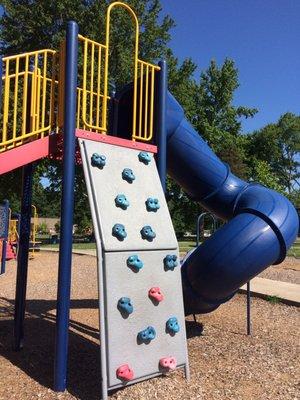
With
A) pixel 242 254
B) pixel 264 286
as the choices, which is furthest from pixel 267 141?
pixel 242 254

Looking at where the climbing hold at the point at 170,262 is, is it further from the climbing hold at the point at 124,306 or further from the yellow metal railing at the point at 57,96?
the yellow metal railing at the point at 57,96

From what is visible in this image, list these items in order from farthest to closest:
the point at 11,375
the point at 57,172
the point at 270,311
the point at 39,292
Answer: the point at 57,172, the point at 39,292, the point at 270,311, the point at 11,375

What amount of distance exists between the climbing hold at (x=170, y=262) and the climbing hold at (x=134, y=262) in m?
0.35

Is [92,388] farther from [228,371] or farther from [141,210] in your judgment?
[141,210]

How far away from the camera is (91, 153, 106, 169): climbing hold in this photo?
167 inches

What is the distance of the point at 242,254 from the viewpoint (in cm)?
492

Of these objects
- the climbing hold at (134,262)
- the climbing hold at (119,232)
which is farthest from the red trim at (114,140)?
the climbing hold at (134,262)

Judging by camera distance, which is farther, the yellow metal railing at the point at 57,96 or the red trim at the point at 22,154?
the yellow metal railing at the point at 57,96

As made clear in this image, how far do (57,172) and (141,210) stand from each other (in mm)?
25916

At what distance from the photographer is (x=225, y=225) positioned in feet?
17.3

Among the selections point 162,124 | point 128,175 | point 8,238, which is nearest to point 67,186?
point 128,175

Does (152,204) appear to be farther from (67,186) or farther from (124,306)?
(124,306)

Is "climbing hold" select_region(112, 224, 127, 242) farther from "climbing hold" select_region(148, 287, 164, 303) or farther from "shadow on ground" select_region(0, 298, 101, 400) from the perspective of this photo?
"shadow on ground" select_region(0, 298, 101, 400)

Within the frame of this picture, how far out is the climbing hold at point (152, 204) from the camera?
448cm
